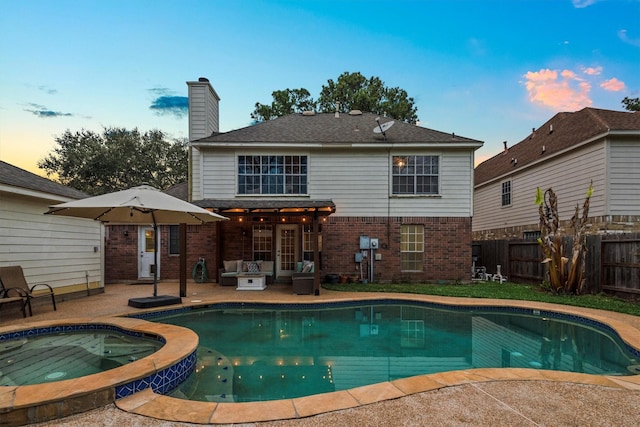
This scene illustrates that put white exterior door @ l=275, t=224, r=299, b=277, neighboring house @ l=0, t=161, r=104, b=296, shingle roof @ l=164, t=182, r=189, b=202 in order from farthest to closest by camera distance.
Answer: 1. shingle roof @ l=164, t=182, r=189, b=202
2. white exterior door @ l=275, t=224, r=299, b=277
3. neighboring house @ l=0, t=161, r=104, b=296

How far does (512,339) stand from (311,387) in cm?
426

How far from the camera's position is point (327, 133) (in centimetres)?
1310

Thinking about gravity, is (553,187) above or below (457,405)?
above

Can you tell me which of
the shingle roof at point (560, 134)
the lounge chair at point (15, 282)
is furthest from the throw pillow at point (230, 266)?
the shingle roof at point (560, 134)

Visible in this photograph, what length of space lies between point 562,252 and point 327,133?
8872 mm

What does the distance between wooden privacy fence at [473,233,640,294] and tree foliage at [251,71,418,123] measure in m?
16.0

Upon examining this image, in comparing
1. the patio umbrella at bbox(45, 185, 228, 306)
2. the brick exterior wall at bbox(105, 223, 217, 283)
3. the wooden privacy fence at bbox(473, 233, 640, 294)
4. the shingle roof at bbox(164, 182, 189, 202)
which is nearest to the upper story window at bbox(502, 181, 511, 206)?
the wooden privacy fence at bbox(473, 233, 640, 294)

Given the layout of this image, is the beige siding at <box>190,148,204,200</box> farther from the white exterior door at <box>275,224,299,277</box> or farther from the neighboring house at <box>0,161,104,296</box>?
the white exterior door at <box>275,224,299,277</box>

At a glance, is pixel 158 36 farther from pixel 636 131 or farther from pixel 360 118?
pixel 636 131

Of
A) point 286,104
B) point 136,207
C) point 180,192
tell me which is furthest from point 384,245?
point 286,104

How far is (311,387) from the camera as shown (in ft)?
13.6

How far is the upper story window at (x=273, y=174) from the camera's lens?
12477 millimetres

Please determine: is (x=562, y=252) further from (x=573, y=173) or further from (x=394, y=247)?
(x=394, y=247)

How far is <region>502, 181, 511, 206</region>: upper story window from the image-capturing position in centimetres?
1673
